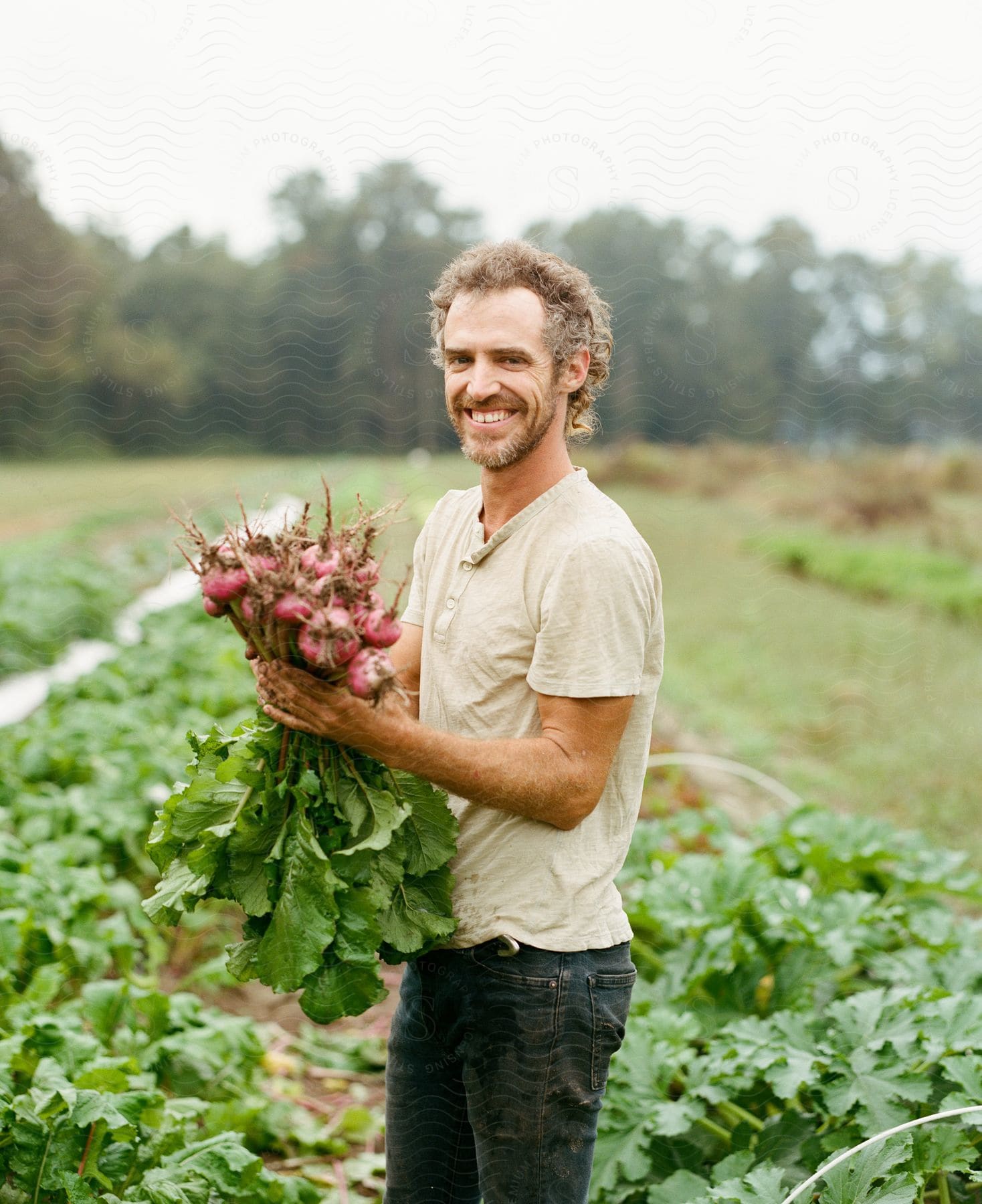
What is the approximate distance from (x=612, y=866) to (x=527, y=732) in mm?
261

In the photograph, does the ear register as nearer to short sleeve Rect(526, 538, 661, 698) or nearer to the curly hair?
the curly hair

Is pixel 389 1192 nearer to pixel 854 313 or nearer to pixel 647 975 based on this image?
pixel 647 975

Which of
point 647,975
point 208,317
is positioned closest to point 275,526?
point 647,975

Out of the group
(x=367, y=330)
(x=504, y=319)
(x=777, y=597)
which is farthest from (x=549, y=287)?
(x=777, y=597)

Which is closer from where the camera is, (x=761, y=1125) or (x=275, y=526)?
(x=275, y=526)

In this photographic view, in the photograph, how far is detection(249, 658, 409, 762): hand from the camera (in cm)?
162

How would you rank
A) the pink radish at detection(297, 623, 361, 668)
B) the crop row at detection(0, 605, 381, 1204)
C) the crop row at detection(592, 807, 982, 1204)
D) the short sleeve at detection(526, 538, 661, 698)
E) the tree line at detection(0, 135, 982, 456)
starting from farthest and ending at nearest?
the tree line at detection(0, 135, 982, 456) < the crop row at detection(592, 807, 982, 1204) < the crop row at detection(0, 605, 381, 1204) < the short sleeve at detection(526, 538, 661, 698) < the pink radish at detection(297, 623, 361, 668)

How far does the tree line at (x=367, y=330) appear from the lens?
11266 mm

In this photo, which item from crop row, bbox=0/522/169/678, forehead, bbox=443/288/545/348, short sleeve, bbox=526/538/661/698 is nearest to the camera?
short sleeve, bbox=526/538/661/698

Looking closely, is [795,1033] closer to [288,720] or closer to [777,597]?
[288,720]

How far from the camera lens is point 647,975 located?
3412mm

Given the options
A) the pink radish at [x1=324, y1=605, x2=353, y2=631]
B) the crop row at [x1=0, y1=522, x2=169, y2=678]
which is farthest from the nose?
the crop row at [x1=0, y1=522, x2=169, y2=678]

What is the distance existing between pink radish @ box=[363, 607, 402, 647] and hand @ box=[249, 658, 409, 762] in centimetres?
9

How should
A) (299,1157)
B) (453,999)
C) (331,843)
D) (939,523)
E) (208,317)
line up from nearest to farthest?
(331,843) < (453,999) < (299,1157) < (208,317) < (939,523)
